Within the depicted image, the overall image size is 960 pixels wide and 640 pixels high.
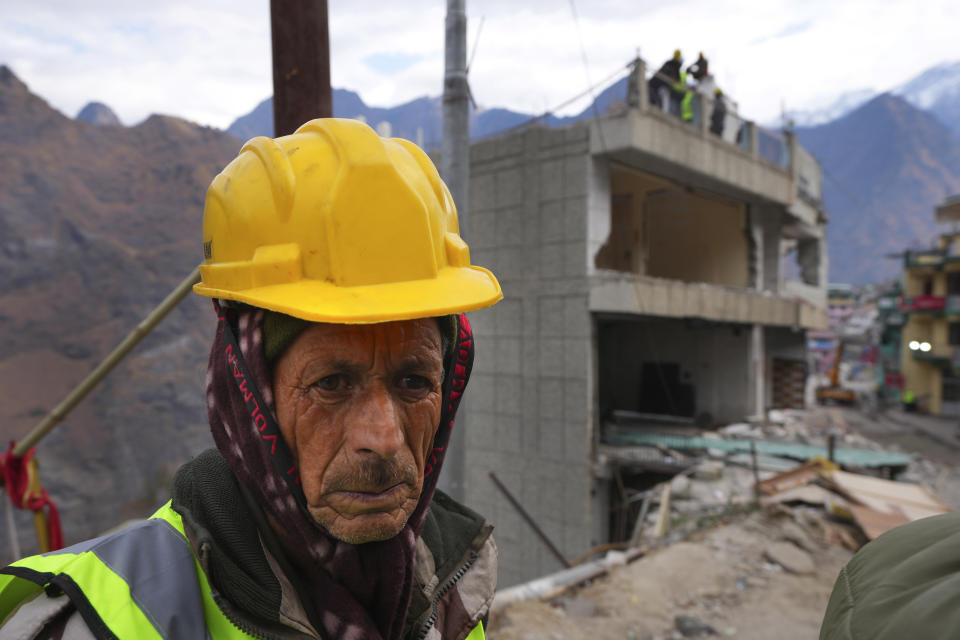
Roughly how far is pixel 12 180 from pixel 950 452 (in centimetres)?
4903

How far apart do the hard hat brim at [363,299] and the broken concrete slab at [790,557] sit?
23.0 feet

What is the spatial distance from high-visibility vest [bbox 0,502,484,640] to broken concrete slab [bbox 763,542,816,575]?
7.21 m

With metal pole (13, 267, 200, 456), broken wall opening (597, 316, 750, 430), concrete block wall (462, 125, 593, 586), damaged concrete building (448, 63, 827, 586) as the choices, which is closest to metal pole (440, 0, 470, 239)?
metal pole (13, 267, 200, 456)

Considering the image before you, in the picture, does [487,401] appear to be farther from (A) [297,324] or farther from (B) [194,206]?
(B) [194,206]

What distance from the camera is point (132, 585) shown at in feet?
3.32

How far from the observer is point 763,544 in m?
7.14

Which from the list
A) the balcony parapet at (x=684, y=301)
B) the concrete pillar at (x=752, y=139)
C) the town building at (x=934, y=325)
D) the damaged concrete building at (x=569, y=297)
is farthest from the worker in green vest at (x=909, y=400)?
the concrete pillar at (x=752, y=139)

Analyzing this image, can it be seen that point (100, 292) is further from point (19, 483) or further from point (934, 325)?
point (934, 325)

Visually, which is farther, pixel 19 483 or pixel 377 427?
pixel 19 483

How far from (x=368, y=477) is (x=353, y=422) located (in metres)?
0.12

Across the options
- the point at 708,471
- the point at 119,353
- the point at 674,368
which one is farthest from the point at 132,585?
the point at 674,368

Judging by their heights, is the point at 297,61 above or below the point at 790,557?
above

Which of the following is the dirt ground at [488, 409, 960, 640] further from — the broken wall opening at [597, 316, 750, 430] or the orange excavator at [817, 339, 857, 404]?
the orange excavator at [817, 339, 857, 404]

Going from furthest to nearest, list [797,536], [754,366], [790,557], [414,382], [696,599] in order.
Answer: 1. [754,366]
2. [797,536]
3. [790,557]
4. [696,599]
5. [414,382]
